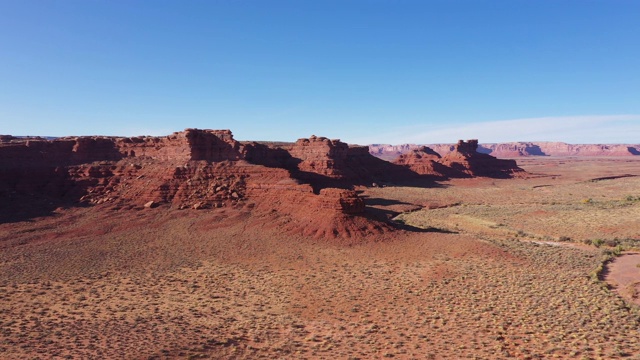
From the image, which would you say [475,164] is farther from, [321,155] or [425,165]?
[321,155]

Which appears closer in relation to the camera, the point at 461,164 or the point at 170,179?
the point at 170,179

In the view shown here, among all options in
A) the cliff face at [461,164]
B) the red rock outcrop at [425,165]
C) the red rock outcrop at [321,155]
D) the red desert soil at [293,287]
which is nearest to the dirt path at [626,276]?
the red desert soil at [293,287]

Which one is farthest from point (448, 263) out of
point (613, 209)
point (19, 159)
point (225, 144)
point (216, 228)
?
point (19, 159)

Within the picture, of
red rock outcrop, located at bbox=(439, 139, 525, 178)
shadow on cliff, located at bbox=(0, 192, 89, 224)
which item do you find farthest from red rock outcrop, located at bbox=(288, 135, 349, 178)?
shadow on cliff, located at bbox=(0, 192, 89, 224)

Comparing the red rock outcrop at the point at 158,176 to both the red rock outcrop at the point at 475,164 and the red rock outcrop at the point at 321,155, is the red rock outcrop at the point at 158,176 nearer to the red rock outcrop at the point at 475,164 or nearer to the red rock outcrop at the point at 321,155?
A: the red rock outcrop at the point at 321,155

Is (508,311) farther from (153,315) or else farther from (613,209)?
(613,209)

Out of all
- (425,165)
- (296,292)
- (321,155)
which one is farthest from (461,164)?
(296,292)

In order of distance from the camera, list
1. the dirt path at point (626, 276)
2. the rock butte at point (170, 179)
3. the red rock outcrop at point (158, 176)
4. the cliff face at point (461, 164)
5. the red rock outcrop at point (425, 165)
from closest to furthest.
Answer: the dirt path at point (626, 276) → the rock butte at point (170, 179) → the red rock outcrop at point (158, 176) → the red rock outcrop at point (425, 165) → the cliff face at point (461, 164)

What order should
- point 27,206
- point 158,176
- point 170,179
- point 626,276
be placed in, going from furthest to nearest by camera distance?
point 158,176, point 170,179, point 27,206, point 626,276
